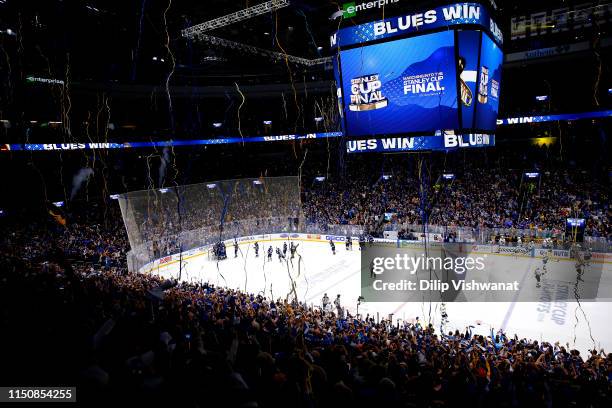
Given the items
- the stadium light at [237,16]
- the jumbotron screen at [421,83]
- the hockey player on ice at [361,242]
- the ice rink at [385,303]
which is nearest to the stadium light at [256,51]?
the stadium light at [237,16]

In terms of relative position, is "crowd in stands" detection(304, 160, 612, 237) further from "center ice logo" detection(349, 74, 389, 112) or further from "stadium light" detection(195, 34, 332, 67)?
"stadium light" detection(195, 34, 332, 67)

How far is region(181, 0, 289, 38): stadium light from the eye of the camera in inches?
744

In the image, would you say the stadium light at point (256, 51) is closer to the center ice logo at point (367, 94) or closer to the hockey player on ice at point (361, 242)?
the center ice logo at point (367, 94)

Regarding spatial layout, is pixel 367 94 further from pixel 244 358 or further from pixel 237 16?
pixel 237 16

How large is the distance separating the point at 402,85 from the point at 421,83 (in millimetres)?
624

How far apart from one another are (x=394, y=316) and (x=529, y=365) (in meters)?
7.66

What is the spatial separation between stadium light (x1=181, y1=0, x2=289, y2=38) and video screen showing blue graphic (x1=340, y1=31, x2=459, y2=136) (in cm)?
779

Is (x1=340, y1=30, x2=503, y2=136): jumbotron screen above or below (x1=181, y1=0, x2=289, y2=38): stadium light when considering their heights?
below

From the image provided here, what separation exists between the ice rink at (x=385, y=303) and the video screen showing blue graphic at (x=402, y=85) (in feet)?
21.5

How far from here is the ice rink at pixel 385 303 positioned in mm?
11586

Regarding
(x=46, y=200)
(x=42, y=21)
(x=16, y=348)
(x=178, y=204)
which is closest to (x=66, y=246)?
(x=178, y=204)

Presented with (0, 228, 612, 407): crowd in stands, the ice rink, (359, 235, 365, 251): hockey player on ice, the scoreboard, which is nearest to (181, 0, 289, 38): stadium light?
the scoreboard

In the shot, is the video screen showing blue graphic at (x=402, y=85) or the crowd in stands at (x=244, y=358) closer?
the crowd in stands at (x=244, y=358)

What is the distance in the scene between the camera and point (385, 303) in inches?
571
